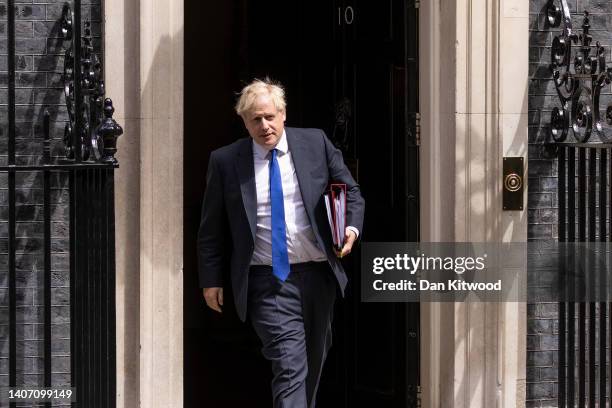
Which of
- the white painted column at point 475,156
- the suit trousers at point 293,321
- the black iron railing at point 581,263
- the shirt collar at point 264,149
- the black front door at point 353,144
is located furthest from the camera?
the black front door at point 353,144

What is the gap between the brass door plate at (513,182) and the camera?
6.14m

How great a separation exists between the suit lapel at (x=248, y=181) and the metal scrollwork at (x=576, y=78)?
164 centimetres

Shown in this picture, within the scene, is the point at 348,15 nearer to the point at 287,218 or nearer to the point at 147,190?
the point at 147,190

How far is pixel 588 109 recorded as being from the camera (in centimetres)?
597

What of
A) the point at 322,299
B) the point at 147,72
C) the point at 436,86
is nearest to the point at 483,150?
the point at 436,86

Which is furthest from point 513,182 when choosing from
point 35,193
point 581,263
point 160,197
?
point 35,193

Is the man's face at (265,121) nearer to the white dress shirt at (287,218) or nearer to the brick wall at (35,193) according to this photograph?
the white dress shirt at (287,218)

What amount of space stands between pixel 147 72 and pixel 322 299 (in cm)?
143

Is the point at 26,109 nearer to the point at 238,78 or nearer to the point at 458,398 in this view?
the point at 458,398

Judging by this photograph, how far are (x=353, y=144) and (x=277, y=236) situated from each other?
74.5 inches

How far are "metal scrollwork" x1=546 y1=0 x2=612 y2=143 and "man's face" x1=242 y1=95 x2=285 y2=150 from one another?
153 centimetres

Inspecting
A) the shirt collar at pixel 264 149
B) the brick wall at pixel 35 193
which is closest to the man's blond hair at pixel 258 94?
the shirt collar at pixel 264 149

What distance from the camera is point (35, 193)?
584cm

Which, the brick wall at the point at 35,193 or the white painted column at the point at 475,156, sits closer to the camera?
the brick wall at the point at 35,193
